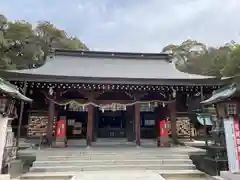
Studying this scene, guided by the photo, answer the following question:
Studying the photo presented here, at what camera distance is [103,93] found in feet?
36.2

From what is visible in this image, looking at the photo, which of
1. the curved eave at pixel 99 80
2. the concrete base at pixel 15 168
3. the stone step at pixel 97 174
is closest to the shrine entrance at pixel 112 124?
the curved eave at pixel 99 80

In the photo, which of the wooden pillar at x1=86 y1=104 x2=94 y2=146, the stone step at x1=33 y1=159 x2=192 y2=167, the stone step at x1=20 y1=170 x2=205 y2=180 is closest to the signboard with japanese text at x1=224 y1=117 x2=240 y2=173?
the stone step at x1=20 y1=170 x2=205 y2=180

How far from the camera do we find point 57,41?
31203 millimetres

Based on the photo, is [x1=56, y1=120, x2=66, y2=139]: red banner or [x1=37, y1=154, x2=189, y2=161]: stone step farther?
[x1=56, y1=120, x2=66, y2=139]: red banner

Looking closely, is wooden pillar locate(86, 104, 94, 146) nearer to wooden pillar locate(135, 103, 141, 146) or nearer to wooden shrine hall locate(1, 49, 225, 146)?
wooden shrine hall locate(1, 49, 225, 146)

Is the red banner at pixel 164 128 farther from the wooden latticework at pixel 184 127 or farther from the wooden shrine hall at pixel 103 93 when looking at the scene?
the wooden latticework at pixel 184 127

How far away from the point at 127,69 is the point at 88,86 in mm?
4124

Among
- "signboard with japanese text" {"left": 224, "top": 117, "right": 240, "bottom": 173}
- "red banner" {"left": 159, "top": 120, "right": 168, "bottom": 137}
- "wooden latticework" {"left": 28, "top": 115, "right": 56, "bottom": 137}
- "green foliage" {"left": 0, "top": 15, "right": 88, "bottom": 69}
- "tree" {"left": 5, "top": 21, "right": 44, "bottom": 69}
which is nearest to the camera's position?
"signboard with japanese text" {"left": 224, "top": 117, "right": 240, "bottom": 173}

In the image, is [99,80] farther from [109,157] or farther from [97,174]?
[97,174]

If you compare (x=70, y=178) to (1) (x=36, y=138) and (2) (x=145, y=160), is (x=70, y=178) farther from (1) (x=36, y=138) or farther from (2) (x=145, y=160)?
(1) (x=36, y=138)

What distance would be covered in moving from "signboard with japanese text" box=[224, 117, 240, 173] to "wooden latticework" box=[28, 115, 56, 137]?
8553mm

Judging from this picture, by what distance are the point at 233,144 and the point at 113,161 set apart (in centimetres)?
A: 425

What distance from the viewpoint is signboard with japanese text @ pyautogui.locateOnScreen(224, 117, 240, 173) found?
16.7ft

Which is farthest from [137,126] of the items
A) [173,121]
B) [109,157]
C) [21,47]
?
[21,47]
